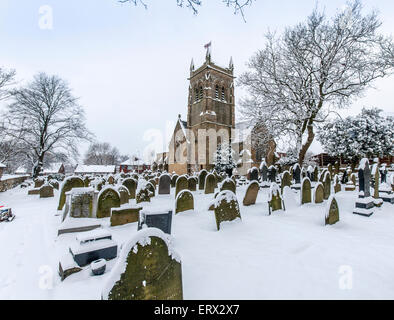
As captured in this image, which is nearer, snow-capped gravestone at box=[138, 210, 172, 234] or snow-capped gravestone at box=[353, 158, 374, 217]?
snow-capped gravestone at box=[138, 210, 172, 234]

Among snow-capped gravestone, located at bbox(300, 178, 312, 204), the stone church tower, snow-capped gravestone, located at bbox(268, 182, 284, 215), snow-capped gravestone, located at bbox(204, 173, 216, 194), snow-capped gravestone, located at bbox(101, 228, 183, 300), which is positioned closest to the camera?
snow-capped gravestone, located at bbox(101, 228, 183, 300)

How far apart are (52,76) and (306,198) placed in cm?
2469

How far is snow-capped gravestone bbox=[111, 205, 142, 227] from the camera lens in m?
4.72

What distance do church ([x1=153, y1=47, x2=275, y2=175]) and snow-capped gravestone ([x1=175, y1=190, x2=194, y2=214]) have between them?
65.0 feet

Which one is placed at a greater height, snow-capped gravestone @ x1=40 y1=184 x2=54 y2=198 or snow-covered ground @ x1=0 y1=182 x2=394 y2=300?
snow-capped gravestone @ x1=40 y1=184 x2=54 y2=198

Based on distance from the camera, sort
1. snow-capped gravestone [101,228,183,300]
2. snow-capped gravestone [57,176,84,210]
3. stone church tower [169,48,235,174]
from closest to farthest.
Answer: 1. snow-capped gravestone [101,228,183,300]
2. snow-capped gravestone [57,176,84,210]
3. stone church tower [169,48,235,174]

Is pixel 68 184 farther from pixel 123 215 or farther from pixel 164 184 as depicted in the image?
pixel 164 184

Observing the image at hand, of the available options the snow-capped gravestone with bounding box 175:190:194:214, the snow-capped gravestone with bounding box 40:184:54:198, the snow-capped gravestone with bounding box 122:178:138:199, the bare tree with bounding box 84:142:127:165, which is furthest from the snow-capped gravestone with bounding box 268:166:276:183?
the bare tree with bounding box 84:142:127:165

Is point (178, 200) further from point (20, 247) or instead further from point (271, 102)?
point (271, 102)

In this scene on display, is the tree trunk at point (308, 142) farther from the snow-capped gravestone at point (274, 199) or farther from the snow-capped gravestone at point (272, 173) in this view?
the snow-capped gravestone at point (274, 199)

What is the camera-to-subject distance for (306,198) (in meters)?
6.78

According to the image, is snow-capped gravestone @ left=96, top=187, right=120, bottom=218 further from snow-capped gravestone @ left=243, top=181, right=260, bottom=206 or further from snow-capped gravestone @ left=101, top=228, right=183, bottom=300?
snow-capped gravestone @ left=243, top=181, right=260, bottom=206

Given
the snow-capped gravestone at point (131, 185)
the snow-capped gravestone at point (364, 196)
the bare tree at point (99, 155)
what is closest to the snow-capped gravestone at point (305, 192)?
the snow-capped gravestone at point (364, 196)
